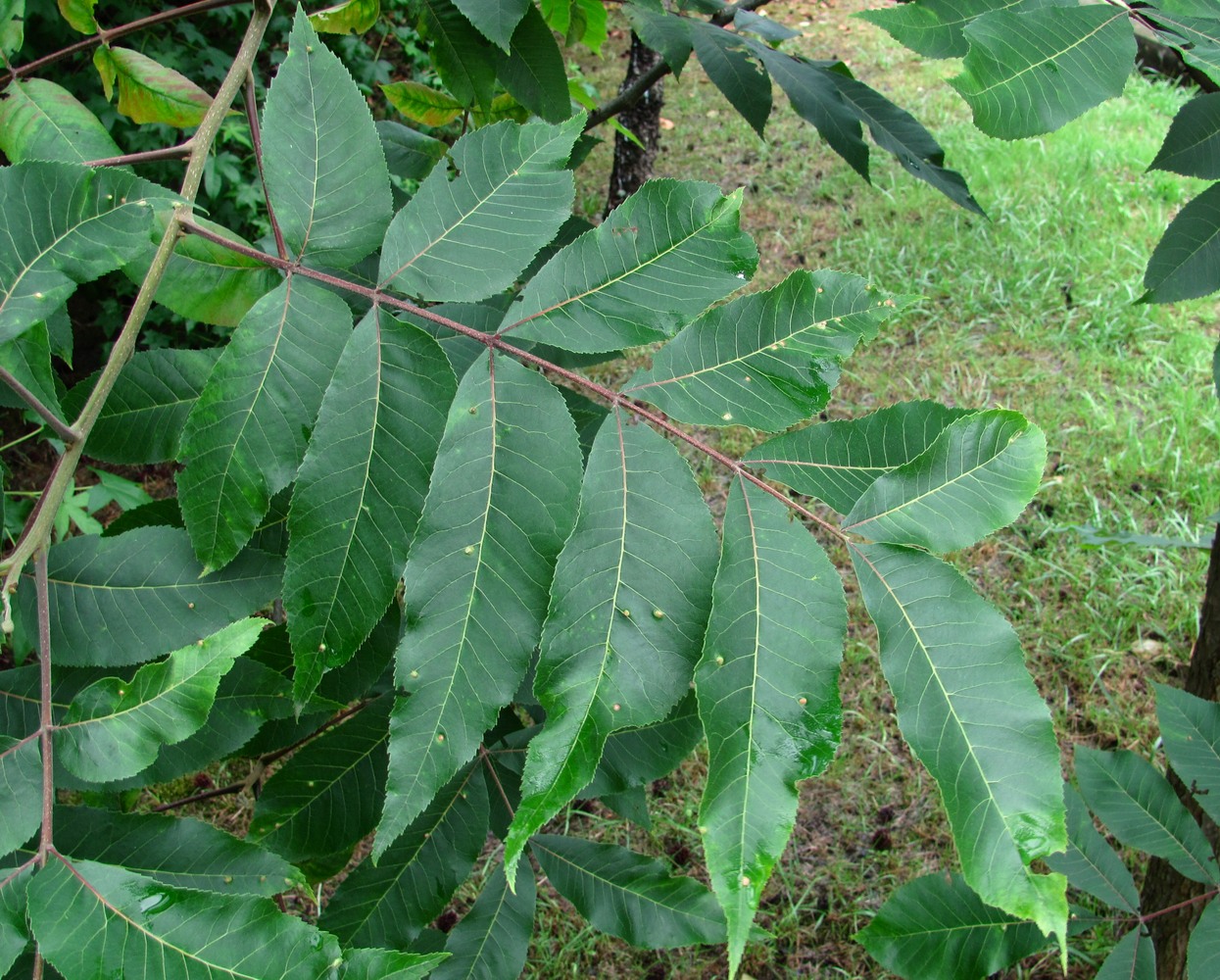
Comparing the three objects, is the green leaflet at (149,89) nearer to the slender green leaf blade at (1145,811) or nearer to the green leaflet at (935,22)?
the green leaflet at (935,22)

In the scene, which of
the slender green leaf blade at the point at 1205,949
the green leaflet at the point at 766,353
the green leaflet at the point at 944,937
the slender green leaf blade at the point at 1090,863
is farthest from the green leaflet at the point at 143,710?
the slender green leaf blade at the point at 1090,863

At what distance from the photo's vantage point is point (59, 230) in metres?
0.95

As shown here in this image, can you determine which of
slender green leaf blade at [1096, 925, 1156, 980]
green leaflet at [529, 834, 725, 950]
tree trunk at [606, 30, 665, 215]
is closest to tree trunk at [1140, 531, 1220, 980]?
slender green leaf blade at [1096, 925, 1156, 980]

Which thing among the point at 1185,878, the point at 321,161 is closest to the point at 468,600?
the point at 321,161

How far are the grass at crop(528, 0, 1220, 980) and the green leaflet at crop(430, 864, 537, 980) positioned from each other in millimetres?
1377

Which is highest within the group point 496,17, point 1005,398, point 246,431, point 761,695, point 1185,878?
point 496,17

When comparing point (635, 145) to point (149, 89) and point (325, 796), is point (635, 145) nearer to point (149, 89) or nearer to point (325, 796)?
point (149, 89)

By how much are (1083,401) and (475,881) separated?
118 inches

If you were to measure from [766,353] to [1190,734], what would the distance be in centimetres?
126

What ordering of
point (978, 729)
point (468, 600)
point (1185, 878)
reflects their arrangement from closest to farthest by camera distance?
point (978, 729), point (468, 600), point (1185, 878)

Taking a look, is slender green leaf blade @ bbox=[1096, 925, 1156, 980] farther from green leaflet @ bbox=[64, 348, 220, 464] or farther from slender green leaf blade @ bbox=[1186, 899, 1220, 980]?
green leaflet @ bbox=[64, 348, 220, 464]

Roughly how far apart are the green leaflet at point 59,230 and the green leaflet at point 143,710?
35cm

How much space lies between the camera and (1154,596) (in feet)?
11.1

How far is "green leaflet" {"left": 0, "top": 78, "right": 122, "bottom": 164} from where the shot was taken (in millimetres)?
1348
